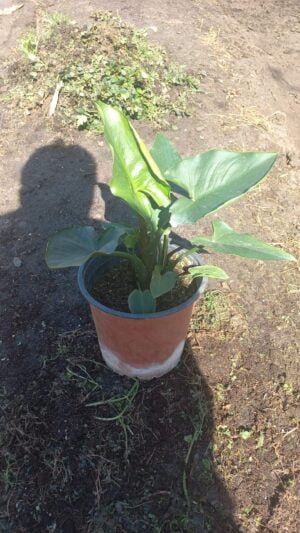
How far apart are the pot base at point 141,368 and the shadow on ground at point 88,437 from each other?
5 cm

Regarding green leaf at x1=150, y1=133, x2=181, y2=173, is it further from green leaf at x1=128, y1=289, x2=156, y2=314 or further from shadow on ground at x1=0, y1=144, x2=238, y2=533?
shadow on ground at x1=0, y1=144, x2=238, y2=533

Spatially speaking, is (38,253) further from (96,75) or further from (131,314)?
(96,75)

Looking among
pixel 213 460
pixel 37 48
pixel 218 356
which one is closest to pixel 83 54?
pixel 37 48

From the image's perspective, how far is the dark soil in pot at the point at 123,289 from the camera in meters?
1.71

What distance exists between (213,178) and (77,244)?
1.55 feet

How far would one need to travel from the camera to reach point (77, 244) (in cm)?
146

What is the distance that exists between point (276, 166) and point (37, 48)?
230 cm

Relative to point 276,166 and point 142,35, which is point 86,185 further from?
point 142,35

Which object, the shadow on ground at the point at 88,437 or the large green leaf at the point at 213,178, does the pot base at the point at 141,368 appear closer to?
the shadow on ground at the point at 88,437

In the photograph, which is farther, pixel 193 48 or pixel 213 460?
pixel 193 48

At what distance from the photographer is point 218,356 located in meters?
2.07

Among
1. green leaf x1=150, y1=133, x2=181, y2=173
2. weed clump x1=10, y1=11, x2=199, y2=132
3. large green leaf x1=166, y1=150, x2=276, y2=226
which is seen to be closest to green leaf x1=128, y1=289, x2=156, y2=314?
large green leaf x1=166, y1=150, x2=276, y2=226

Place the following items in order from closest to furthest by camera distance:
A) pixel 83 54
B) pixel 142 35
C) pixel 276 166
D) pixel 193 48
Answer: pixel 276 166, pixel 83 54, pixel 142 35, pixel 193 48

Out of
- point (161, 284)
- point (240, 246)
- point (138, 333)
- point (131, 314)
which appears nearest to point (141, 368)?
point (138, 333)
